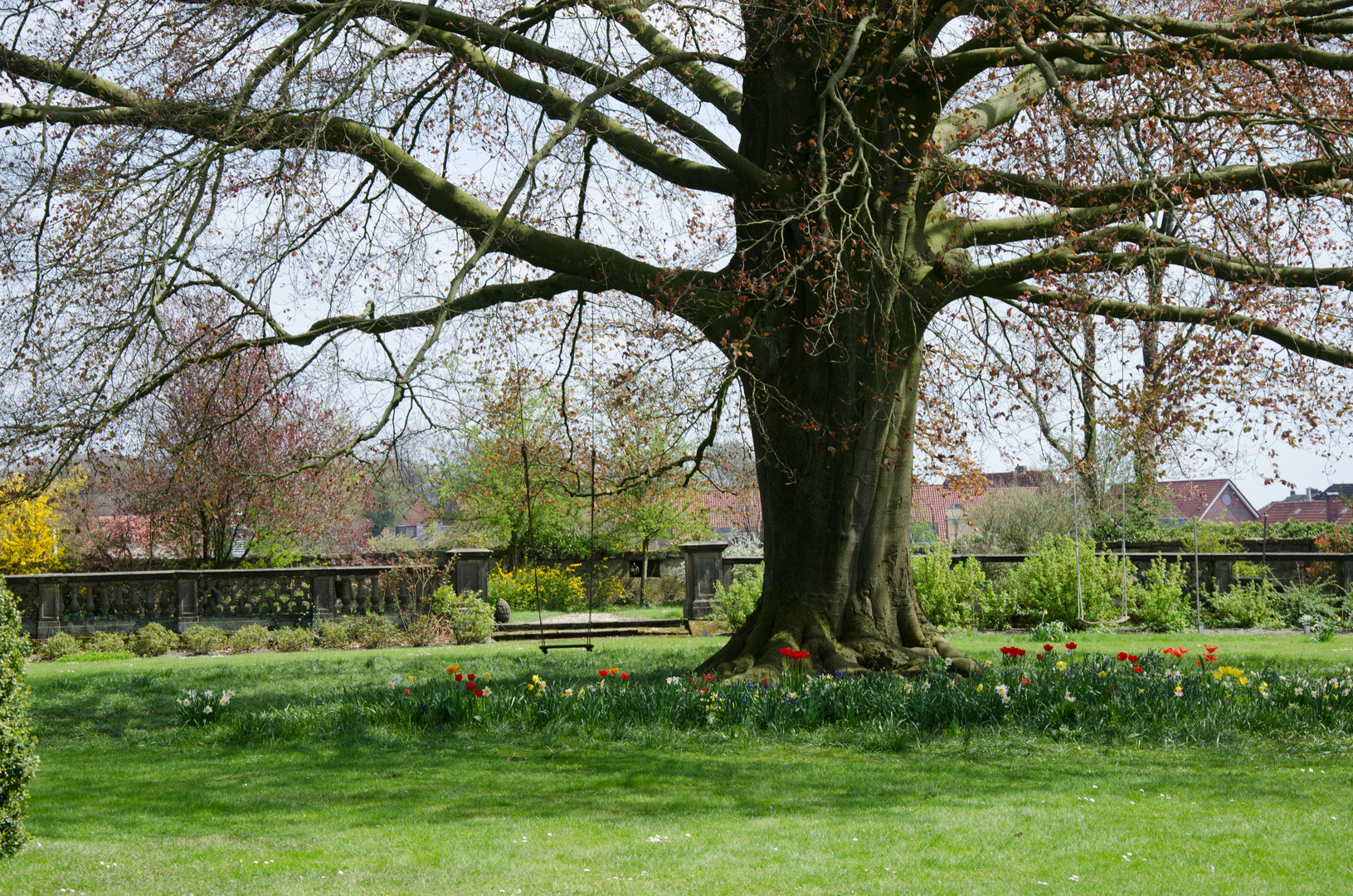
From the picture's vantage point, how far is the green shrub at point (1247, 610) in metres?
17.6

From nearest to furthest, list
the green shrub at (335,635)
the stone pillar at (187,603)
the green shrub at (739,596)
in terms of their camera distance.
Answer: the green shrub at (335,635)
the green shrub at (739,596)
the stone pillar at (187,603)

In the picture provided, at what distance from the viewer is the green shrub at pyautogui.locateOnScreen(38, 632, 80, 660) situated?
16594 millimetres

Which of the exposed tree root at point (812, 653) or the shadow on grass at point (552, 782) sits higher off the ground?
the exposed tree root at point (812, 653)

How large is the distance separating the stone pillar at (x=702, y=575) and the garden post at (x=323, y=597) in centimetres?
631

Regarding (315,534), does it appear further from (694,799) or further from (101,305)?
(694,799)

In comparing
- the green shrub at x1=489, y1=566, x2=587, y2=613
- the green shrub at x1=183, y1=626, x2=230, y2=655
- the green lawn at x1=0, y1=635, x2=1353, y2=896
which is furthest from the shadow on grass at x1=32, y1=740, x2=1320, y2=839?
the green shrub at x1=489, y1=566, x2=587, y2=613

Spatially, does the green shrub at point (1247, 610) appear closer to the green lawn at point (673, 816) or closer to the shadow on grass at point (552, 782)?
the green lawn at point (673, 816)

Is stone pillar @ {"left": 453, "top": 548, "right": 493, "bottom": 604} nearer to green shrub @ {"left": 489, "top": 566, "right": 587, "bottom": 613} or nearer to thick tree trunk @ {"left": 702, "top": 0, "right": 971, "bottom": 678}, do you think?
green shrub @ {"left": 489, "top": 566, "right": 587, "bottom": 613}

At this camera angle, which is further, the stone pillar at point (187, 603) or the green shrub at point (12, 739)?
the stone pillar at point (187, 603)

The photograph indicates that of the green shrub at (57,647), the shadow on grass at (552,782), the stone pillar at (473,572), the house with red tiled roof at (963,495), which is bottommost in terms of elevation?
the green shrub at (57,647)

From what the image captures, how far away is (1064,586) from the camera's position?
17375mm

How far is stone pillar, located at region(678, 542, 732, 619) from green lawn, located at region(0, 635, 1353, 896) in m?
11.4

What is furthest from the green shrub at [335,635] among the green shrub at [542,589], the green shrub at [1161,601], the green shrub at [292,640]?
the green shrub at [1161,601]

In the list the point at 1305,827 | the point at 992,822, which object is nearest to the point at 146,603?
the point at 992,822
